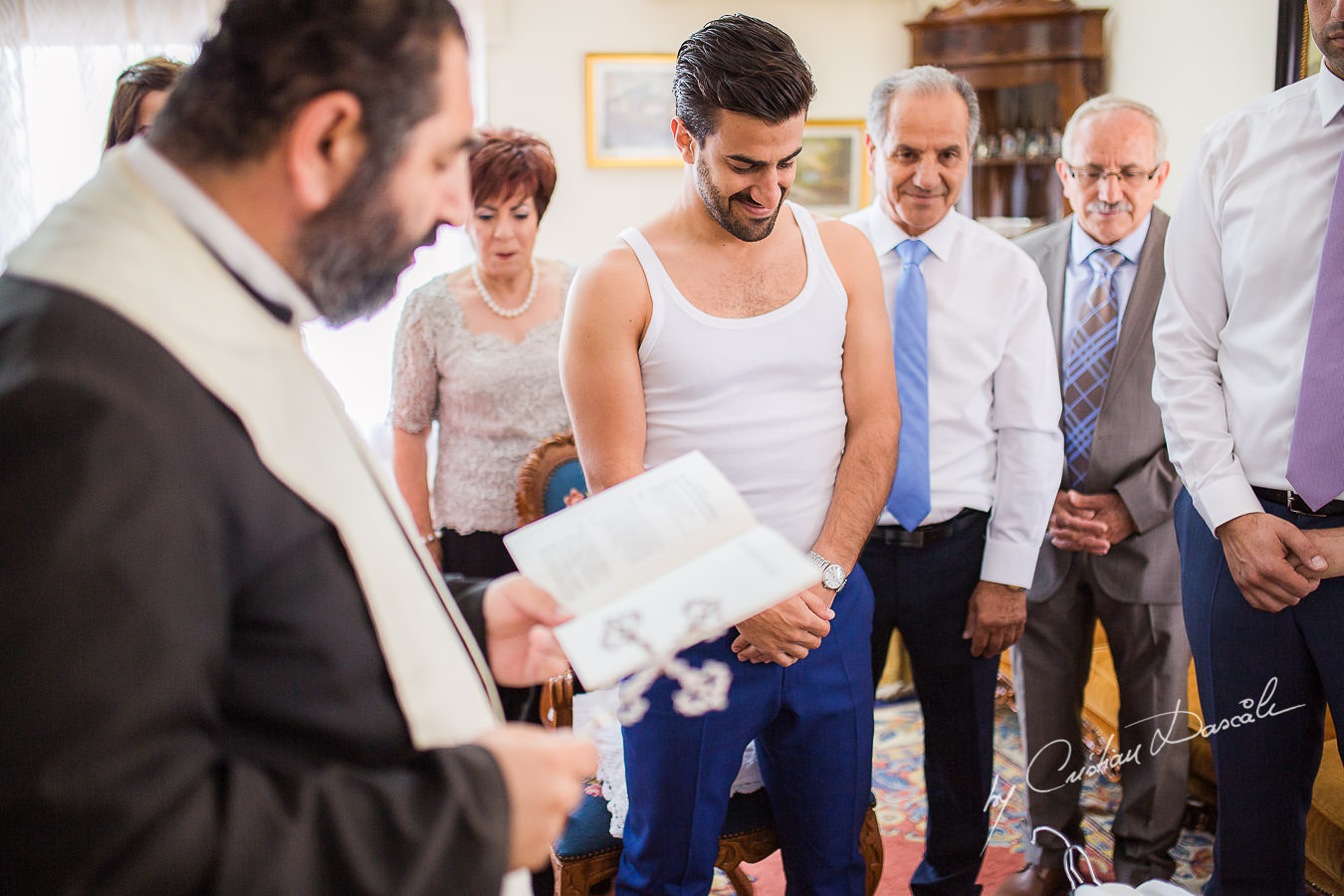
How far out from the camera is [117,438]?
0.60 metres

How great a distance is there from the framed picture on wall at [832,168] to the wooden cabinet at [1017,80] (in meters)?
0.57

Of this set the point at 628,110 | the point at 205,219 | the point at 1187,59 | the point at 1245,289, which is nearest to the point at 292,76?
the point at 205,219

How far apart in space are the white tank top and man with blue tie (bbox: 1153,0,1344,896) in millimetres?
642

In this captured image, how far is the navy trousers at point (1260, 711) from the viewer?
156 centimetres

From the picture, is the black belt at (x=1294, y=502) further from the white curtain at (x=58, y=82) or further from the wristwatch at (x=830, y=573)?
the white curtain at (x=58, y=82)

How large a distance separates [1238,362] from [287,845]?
1.63m

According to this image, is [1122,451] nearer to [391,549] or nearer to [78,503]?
[391,549]

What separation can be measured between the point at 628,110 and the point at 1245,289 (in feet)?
12.5

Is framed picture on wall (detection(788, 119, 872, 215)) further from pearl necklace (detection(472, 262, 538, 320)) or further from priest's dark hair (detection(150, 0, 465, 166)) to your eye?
priest's dark hair (detection(150, 0, 465, 166))

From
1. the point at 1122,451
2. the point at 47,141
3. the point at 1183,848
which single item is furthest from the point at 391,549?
the point at 47,141

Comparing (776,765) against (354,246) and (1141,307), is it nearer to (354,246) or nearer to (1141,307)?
(354,246)

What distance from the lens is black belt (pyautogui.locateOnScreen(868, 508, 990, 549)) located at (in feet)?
6.59

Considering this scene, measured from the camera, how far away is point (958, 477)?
6.76 ft

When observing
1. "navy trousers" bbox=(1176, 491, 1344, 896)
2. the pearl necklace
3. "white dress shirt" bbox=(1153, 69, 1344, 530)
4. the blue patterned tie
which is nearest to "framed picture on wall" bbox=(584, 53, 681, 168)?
the pearl necklace
